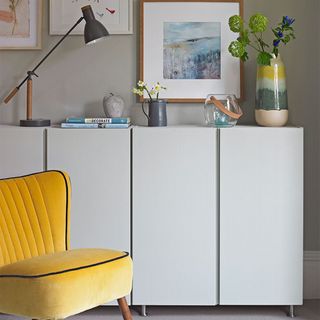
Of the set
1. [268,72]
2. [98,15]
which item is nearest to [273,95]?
[268,72]

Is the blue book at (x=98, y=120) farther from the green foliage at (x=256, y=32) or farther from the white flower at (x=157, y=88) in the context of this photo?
the green foliage at (x=256, y=32)

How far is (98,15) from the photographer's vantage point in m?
4.09

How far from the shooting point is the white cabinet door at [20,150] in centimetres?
376

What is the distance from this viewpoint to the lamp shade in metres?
3.79

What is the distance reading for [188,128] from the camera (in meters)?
3.75

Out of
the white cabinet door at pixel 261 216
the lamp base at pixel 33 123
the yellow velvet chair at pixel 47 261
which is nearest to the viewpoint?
the yellow velvet chair at pixel 47 261

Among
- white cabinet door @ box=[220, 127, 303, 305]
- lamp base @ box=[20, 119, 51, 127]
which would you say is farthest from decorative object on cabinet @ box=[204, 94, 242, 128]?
lamp base @ box=[20, 119, 51, 127]

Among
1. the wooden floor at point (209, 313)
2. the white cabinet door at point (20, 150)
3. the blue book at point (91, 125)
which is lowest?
the wooden floor at point (209, 313)

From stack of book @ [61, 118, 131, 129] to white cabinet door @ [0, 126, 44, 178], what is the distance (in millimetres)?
142

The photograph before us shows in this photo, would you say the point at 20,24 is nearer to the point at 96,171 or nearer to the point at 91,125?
the point at 91,125

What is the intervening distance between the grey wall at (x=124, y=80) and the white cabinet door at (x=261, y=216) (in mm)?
399

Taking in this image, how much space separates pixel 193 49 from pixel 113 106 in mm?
531

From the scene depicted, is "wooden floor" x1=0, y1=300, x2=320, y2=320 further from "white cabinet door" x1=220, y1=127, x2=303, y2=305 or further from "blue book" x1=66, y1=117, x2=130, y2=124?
"blue book" x1=66, y1=117, x2=130, y2=124

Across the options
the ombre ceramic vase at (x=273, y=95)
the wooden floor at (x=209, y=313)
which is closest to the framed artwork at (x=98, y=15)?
the ombre ceramic vase at (x=273, y=95)
